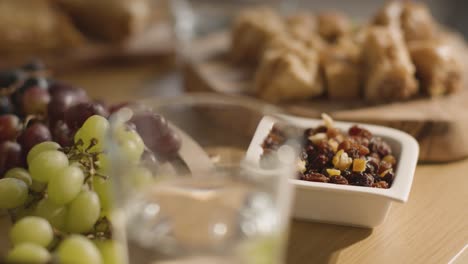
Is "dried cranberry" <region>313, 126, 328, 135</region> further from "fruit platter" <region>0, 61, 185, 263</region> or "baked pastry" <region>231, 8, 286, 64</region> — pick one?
"baked pastry" <region>231, 8, 286, 64</region>

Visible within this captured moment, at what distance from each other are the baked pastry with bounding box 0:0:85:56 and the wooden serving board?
0.33 meters

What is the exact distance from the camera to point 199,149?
29.6 inches

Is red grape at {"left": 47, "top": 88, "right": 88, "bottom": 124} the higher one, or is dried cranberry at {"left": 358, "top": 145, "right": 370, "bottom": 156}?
red grape at {"left": 47, "top": 88, "right": 88, "bottom": 124}

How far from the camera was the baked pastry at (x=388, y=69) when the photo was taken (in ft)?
3.39

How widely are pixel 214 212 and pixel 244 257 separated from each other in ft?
0.18

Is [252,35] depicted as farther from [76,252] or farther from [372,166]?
[76,252]

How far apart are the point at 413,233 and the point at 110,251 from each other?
1.20 ft

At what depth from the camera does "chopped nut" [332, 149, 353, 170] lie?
2.40 ft

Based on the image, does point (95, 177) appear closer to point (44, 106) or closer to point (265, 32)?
point (44, 106)

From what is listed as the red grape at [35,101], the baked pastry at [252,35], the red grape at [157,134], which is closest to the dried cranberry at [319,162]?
the red grape at [157,134]

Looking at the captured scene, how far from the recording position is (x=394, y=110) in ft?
3.33

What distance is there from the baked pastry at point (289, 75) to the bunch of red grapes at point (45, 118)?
320mm

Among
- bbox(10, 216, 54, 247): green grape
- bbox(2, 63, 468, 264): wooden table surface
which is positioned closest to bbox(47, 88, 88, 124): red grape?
bbox(10, 216, 54, 247): green grape

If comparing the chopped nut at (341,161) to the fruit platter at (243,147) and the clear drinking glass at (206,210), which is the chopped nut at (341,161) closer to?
the fruit platter at (243,147)
